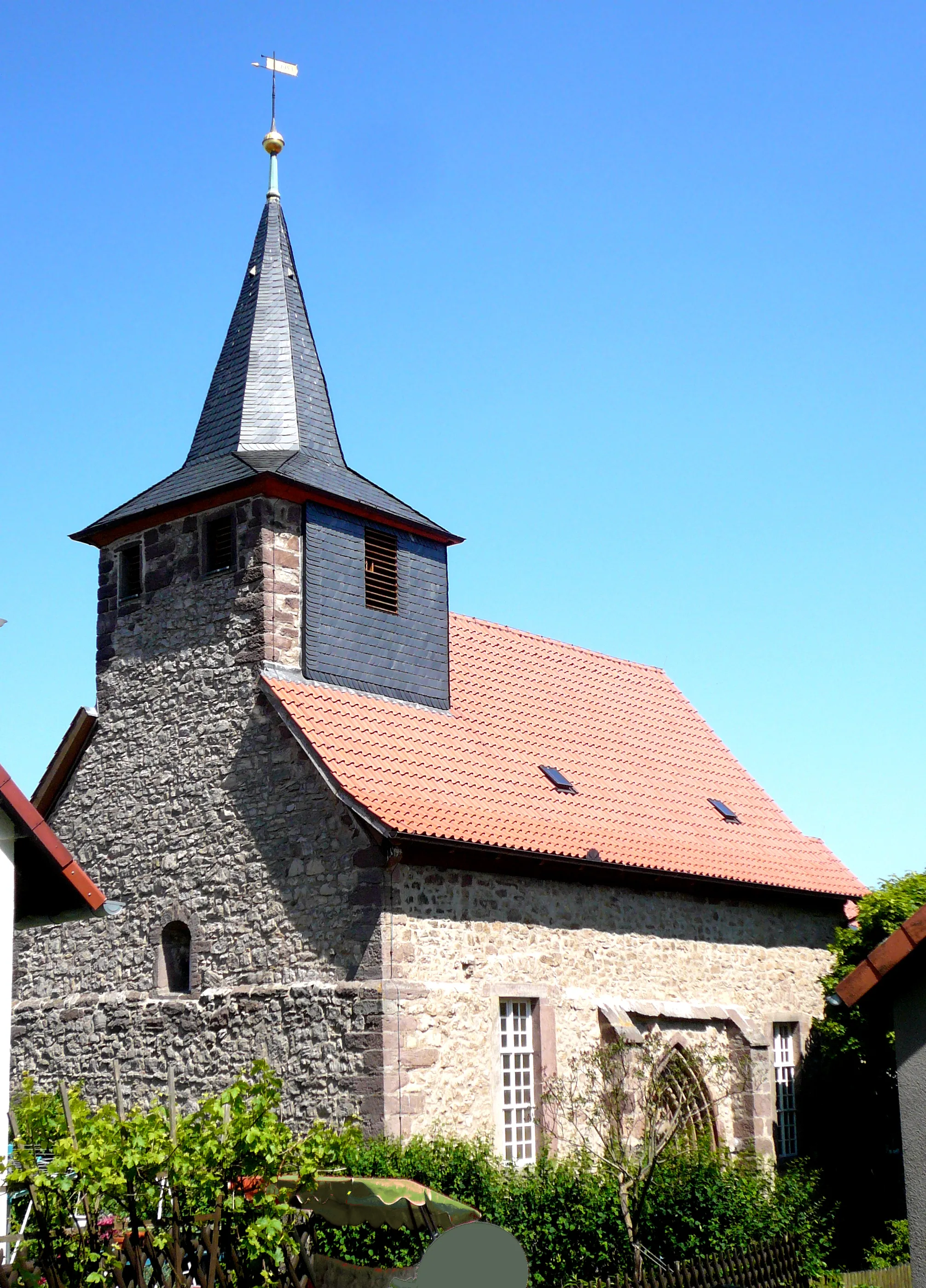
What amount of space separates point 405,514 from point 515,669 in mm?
3891

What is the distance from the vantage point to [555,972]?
57.8 ft

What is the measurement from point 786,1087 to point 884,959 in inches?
532

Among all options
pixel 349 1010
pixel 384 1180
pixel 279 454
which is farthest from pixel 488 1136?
pixel 279 454

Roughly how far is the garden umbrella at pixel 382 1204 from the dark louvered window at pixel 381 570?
9559 mm

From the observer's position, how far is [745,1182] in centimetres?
1475

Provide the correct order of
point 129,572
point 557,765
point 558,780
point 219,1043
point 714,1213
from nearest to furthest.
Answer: point 714,1213 → point 219,1043 → point 129,572 → point 558,780 → point 557,765

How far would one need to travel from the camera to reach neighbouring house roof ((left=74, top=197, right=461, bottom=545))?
1862 centimetres

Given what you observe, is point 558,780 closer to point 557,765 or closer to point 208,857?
point 557,765

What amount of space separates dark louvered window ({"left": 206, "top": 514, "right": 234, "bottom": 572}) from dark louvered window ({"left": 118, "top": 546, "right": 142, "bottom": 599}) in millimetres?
1311

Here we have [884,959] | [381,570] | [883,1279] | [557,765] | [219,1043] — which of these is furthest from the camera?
[557,765]

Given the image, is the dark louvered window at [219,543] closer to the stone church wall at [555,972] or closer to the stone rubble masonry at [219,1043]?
the stone church wall at [555,972]

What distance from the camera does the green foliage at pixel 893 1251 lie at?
1731 cm

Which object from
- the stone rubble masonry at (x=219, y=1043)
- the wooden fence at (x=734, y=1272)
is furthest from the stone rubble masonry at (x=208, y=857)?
the wooden fence at (x=734, y=1272)

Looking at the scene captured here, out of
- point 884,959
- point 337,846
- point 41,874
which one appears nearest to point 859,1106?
point 337,846
